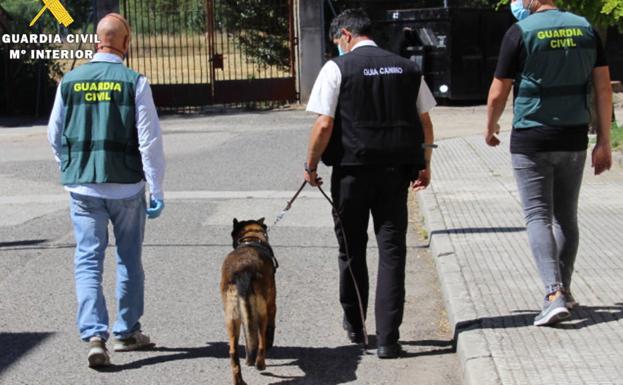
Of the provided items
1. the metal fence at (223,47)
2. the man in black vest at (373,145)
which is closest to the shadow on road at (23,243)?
the man in black vest at (373,145)

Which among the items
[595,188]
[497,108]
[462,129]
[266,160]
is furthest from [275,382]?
[462,129]

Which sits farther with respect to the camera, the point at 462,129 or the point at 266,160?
the point at 462,129

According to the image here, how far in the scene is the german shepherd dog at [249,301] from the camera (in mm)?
5641

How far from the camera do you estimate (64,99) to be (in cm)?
621

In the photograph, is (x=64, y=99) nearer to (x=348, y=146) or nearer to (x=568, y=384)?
(x=348, y=146)

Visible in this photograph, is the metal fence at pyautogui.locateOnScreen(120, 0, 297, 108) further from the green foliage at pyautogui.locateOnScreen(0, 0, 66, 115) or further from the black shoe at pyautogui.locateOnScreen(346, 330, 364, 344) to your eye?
the black shoe at pyautogui.locateOnScreen(346, 330, 364, 344)

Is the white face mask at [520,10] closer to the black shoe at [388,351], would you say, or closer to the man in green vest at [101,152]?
the black shoe at [388,351]

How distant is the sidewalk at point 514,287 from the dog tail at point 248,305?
115 centimetres

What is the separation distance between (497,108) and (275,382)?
2031 mm

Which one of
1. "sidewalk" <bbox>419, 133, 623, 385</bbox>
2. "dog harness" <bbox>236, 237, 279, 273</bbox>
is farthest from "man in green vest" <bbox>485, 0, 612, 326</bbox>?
"dog harness" <bbox>236, 237, 279, 273</bbox>

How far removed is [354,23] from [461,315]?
6.26ft

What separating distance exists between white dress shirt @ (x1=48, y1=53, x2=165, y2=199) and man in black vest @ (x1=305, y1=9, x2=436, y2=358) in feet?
2.89

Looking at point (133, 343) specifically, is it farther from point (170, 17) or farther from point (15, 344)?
point (170, 17)

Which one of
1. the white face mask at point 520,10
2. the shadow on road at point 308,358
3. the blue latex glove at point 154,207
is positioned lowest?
the shadow on road at point 308,358
